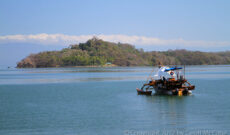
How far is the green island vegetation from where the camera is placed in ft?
529

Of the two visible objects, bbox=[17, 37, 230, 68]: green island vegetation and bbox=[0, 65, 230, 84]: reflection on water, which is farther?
bbox=[17, 37, 230, 68]: green island vegetation

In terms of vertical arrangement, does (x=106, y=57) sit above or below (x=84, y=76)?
above

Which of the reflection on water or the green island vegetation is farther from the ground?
the green island vegetation

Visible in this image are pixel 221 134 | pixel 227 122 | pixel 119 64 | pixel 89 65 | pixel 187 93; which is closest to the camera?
pixel 221 134

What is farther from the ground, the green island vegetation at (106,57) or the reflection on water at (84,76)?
the green island vegetation at (106,57)

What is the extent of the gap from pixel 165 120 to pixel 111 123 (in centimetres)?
301

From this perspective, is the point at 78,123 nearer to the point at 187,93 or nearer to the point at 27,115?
the point at 27,115

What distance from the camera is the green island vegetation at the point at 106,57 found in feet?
529

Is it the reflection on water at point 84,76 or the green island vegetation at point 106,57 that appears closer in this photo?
the reflection on water at point 84,76

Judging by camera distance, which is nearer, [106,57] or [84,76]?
[84,76]

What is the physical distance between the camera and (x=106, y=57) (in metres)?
173

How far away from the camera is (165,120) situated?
64.5 feet

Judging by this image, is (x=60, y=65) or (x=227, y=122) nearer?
(x=227, y=122)

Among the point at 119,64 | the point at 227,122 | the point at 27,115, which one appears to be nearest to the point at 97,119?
the point at 27,115
